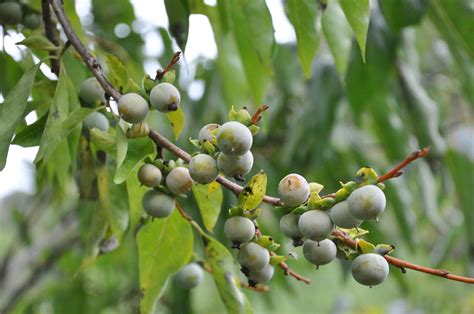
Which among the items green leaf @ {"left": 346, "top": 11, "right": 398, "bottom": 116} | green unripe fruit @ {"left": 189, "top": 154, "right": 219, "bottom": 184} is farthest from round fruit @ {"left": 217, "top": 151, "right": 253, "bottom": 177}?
green leaf @ {"left": 346, "top": 11, "right": 398, "bottom": 116}

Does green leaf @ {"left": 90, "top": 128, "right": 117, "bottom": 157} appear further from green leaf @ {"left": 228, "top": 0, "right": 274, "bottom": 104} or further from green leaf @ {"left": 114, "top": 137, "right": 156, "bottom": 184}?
green leaf @ {"left": 228, "top": 0, "right": 274, "bottom": 104}

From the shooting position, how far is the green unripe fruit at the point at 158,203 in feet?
2.42

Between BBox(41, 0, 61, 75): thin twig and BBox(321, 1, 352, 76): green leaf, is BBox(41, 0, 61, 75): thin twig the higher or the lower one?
the higher one

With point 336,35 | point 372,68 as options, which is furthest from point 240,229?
point 372,68

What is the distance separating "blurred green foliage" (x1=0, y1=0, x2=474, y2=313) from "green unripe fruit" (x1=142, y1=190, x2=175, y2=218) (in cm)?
5

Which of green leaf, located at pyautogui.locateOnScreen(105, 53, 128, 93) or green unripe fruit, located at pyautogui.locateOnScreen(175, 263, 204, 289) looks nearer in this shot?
green leaf, located at pyautogui.locateOnScreen(105, 53, 128, 93)

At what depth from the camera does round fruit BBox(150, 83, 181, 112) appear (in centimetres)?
68

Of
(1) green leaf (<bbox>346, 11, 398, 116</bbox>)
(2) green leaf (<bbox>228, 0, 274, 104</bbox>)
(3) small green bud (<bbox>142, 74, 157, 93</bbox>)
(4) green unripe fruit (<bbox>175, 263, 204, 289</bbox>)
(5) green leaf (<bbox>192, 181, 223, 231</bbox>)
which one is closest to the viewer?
(3) small green bud (<bbox>142, 74, 157, 93</bbox>)

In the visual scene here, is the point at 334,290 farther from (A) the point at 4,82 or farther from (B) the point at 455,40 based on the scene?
(A) the point at 4,82

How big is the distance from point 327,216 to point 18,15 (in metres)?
0.54

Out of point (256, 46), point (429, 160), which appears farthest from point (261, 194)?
point (429, 160)

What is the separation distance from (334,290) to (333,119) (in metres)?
2.29

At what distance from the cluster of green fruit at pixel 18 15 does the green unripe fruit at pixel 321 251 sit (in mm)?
522

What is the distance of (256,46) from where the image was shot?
961mm
